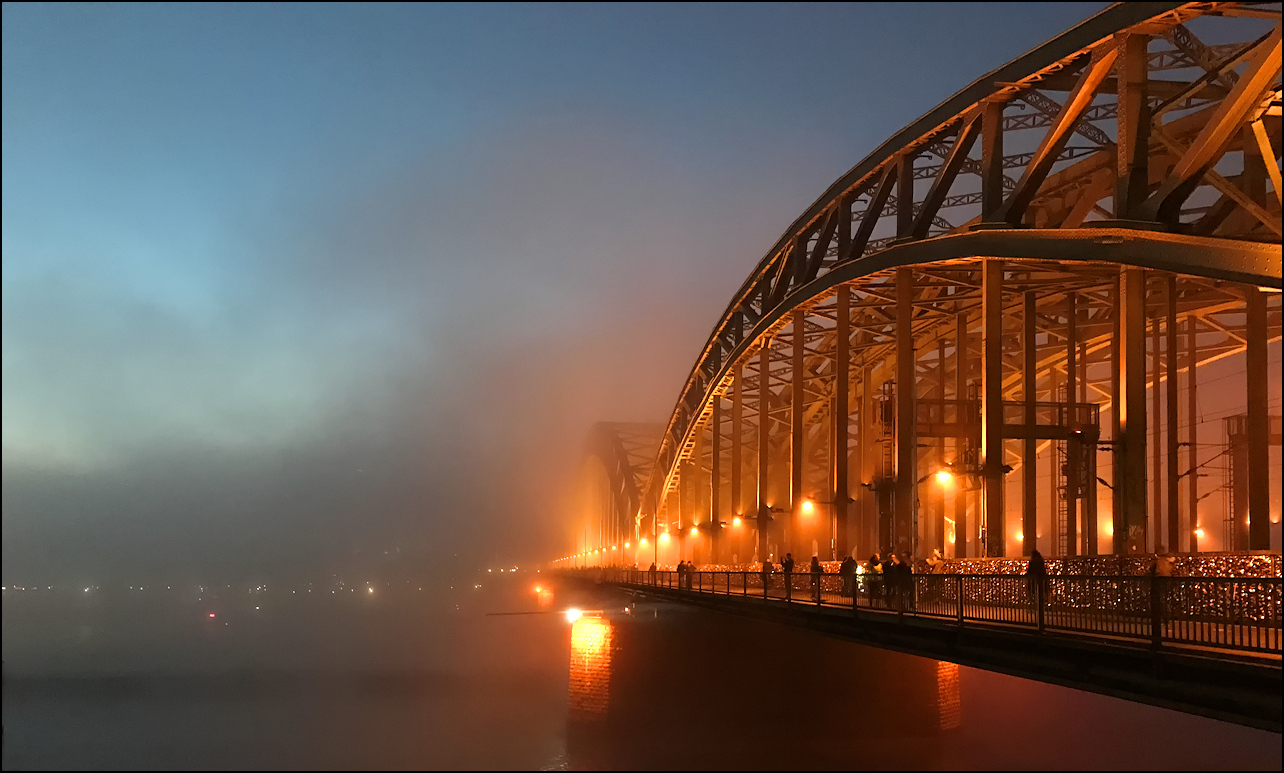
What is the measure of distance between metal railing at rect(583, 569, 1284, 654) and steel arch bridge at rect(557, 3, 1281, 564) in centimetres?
513

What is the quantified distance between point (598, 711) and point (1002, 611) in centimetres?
2274

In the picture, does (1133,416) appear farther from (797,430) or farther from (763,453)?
(763,453)

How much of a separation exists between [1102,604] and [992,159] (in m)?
14.7

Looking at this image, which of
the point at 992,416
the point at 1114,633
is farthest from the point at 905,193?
the point at 1114,633

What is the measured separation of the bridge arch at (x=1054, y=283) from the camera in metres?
21.8

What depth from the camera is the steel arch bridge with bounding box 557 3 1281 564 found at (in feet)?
71.7

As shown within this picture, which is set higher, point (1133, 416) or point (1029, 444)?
point (1133, 416)

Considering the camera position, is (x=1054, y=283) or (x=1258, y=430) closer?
(x=1258, y=430)

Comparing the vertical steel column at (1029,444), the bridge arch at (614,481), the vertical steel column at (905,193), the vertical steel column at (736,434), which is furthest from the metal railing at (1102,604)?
the bridge arch at (614,481)

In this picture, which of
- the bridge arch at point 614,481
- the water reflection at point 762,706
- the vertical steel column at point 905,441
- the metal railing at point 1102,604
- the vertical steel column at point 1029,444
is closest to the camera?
the metal railing at point 1102,604

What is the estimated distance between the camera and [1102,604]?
1520 cm

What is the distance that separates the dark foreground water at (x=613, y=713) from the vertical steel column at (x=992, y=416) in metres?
3.83

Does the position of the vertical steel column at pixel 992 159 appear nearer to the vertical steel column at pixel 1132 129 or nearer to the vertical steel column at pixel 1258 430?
the vertical steel column at pixel 1132 129

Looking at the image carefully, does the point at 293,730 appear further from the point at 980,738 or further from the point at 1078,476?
the point at 1078,476
